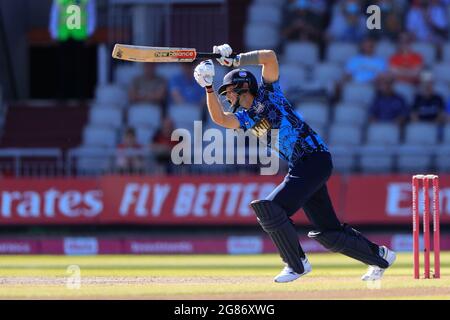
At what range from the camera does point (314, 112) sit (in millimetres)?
15914

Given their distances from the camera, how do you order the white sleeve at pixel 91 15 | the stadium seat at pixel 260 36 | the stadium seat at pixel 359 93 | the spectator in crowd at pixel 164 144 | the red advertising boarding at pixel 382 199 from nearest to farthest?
the red advertising boarding at pixel 382 199, the spectator in crowd at pixel 164 144, the stadium seat at pixel 359 93, the white sleeve at pixel 91 15, the stadium seat at pixel 260 36

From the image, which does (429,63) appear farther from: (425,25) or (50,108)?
(50,108)

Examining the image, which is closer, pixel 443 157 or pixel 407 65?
pixel 443 157

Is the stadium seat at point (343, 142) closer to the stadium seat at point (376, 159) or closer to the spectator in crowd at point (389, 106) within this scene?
the stadium seat at point (376, 159)

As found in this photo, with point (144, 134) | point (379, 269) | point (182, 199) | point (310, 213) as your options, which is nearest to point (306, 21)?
point (144, 134)

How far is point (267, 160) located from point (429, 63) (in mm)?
3143

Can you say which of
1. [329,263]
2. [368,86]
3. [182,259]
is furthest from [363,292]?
[368,86]

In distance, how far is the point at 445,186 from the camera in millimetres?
15109

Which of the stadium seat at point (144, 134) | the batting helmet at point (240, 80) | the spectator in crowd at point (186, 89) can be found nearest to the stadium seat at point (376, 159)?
the spectator in crowd at point (186, 89)

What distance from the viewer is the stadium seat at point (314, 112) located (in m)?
15.8

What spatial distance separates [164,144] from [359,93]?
2776 mm

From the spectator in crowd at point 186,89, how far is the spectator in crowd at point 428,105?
9.48 ft

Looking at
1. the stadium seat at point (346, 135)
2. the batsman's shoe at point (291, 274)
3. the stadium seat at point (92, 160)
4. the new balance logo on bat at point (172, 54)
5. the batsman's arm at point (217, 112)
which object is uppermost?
the new balance logo on bat at point (172, 54)

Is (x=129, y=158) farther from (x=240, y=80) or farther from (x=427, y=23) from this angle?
(x=240, y=80)
